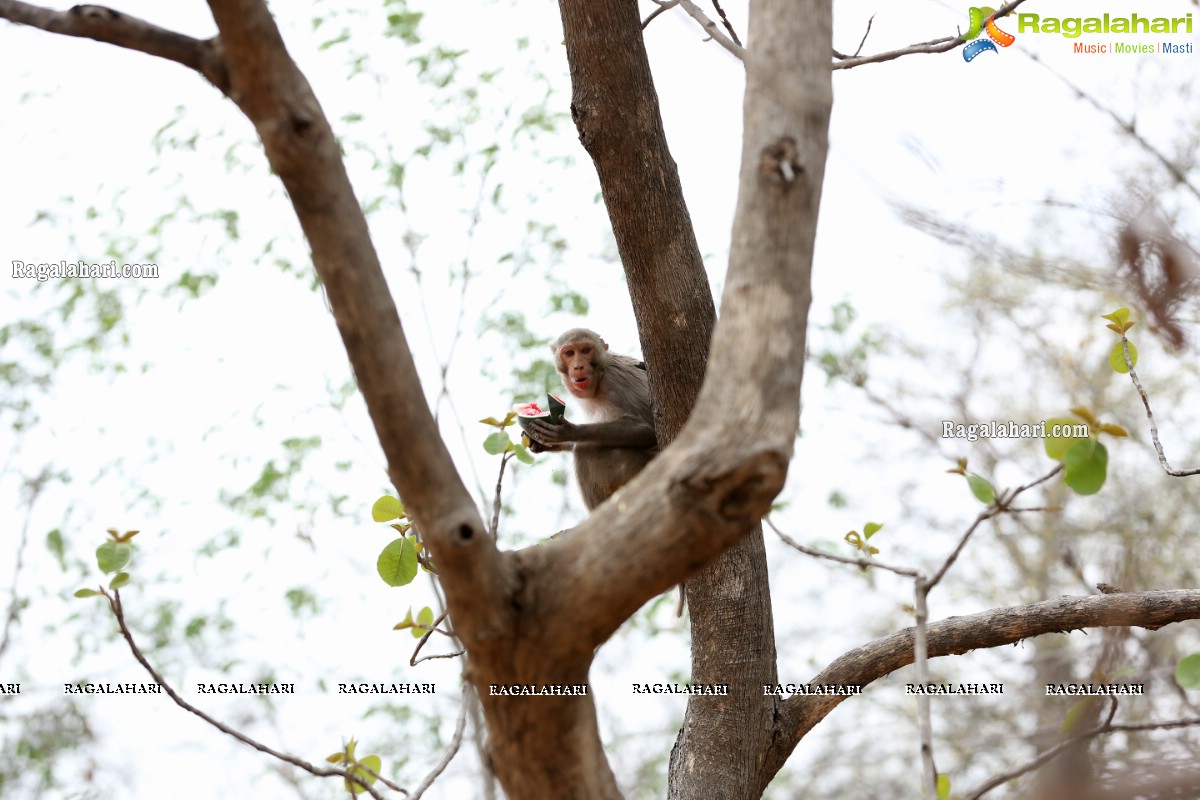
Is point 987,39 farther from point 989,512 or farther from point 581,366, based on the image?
point 989,512

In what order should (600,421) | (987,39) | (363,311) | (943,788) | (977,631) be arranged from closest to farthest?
(363,311) < (943,788) < (977,631) < (987,39) < (600,421)

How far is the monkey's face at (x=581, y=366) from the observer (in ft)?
18.3

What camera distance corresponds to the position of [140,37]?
2.08 m

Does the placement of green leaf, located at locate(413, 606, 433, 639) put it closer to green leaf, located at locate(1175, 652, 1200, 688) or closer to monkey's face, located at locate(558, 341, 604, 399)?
green leaf, located at locate(1175, 652, 1200, 688)

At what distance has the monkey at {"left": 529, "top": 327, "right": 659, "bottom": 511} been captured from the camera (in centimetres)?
506

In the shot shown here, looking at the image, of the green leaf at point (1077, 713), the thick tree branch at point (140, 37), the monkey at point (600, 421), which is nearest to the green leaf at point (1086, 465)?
the green leaf at point (1077, 713)

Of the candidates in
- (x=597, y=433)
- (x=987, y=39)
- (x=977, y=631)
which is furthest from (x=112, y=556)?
(x=987, y=39)

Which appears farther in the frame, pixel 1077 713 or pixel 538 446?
pixel 538 446

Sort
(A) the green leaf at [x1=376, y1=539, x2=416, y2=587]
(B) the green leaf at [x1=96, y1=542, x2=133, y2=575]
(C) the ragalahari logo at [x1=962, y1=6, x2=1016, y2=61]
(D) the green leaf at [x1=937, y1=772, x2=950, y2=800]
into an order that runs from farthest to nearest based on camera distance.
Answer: (C) the ragalahari logo at [x1=962, y1=6, x2=1016, y2=61] < (A) the green leaf at [x1=376, y1=539, x2=416, y2=587] < (B) the green leaf at [x1=96, y1=542, x2=133, y2=575] < (D) the green leaf at [x1=937, y1=772, x2=950, y2=800]

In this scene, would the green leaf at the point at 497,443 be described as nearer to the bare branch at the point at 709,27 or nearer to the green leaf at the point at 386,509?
the green leaf at the point at 386,509

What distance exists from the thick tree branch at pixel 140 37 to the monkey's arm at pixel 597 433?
117 inches

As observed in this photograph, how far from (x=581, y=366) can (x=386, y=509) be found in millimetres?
2710

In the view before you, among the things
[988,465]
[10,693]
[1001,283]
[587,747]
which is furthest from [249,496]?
[587,747]

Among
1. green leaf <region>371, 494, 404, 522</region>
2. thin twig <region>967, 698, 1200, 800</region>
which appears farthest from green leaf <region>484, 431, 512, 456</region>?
thin twig <region>967, 698, 1200, 800</region>
